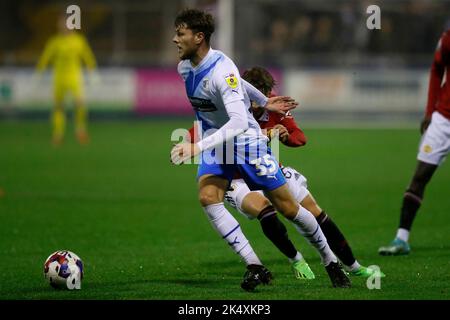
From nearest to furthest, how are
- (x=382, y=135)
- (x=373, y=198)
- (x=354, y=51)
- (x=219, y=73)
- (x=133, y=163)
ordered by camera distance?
(x=219, y=73) → (x=373, y=198) → (x=133, y=163) → (x=382, y=135) → (x=354, y=51)

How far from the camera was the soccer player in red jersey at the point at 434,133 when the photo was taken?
1049 centimetres

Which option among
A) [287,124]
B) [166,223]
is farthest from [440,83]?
[166,223]

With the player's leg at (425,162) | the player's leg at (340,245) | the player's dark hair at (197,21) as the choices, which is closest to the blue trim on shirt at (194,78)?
the player's dark hair at (197,21)

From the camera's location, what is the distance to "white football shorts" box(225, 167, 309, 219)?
8625 mm

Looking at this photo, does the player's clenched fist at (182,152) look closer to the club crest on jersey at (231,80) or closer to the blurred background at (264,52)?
the club crest on jersey at (231,80)

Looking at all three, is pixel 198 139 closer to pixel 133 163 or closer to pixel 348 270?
pixel 348 270

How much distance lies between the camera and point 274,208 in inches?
338

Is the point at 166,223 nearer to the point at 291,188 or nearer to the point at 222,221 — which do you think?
the point at 291,188

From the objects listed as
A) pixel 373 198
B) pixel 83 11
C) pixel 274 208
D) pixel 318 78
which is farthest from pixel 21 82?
pixel 274 208

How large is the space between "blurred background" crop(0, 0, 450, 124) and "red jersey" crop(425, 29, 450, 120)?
18.3 m

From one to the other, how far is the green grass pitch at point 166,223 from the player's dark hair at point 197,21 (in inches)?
80.6

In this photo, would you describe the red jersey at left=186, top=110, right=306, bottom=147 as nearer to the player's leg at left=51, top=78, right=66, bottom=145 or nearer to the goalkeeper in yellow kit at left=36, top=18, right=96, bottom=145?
the player's leg at left=51, top=78, right=66, bottom=145

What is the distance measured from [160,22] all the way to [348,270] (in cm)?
2661
